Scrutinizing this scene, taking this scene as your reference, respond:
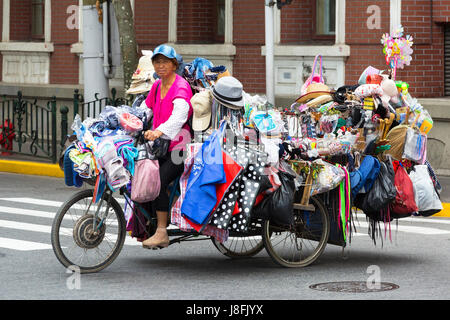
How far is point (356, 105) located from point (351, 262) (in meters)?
1.40

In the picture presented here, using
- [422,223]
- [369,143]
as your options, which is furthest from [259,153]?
[422,223]

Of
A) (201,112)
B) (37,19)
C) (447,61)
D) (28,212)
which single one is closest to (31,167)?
(28,212)

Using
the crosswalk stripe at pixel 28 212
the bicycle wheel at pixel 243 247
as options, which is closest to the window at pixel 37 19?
the crosswalk stripe at pixel 28 212

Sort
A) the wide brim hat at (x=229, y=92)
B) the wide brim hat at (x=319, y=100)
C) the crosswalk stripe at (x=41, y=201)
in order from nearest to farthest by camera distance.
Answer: the wide brim hat at (x=229, y=92)
the wide brim hat at (x=319, y=100)
the crosswalk stripe at (x=41, y=201)

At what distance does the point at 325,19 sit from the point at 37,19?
8421mm

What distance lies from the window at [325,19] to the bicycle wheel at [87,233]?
10.7m

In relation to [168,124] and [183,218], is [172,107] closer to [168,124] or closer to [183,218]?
[168,124]

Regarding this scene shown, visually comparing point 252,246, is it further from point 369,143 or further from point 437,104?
point 437,104

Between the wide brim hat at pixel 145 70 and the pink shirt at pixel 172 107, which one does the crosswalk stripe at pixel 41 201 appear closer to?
the wide brim hat at pixel 145 70

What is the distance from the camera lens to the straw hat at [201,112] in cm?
916

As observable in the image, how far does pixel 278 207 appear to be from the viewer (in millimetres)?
9078

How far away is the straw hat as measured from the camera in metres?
9.16

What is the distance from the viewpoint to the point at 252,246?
33.4 ft

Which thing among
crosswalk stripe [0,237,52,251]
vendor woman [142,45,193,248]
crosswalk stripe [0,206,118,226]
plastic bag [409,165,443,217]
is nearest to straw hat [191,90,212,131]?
vendor woman [142,45,193,248]
